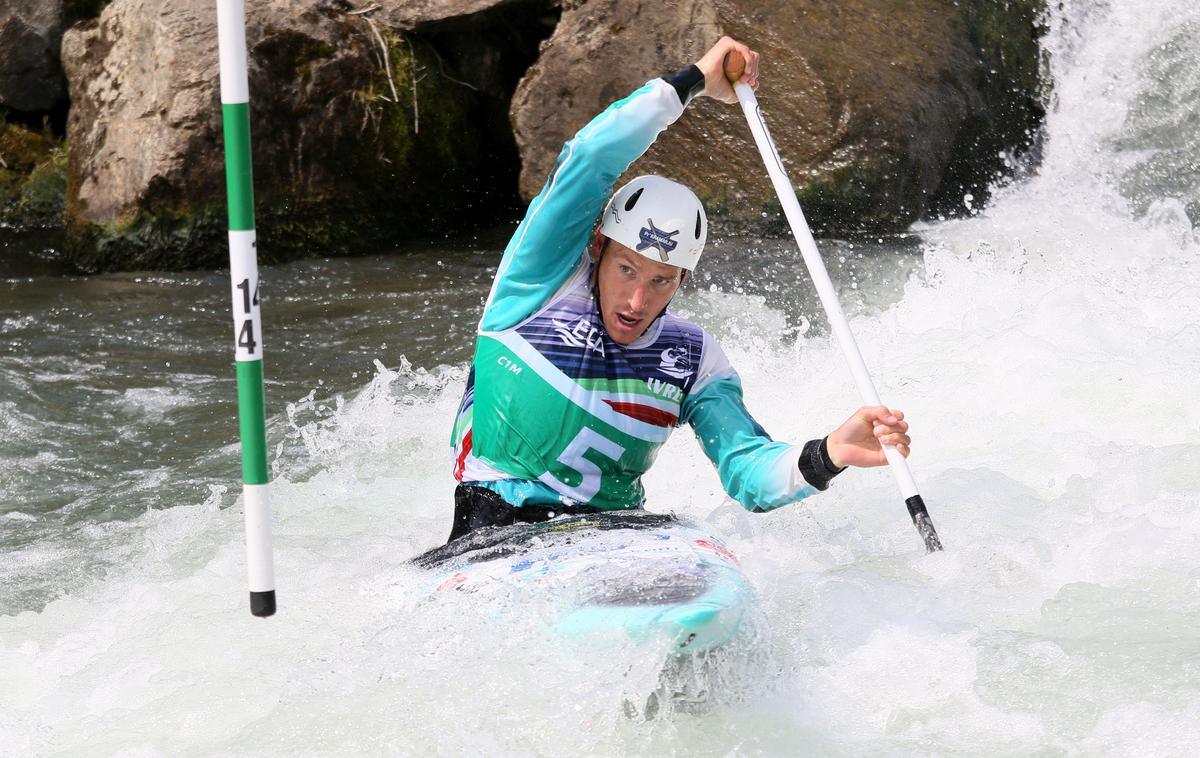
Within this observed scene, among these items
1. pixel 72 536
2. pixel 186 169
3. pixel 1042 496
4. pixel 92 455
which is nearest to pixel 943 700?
pixel 1042 496

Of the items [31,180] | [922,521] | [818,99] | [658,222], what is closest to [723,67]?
[658,222]

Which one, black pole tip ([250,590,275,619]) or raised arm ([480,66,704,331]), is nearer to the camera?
black pole tip ([250,590,275,619])

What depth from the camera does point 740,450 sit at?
384 centimetres

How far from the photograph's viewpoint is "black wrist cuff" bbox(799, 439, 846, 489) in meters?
3.60

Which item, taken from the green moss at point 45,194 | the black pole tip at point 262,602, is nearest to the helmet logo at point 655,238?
the black pole tip at point 262,602

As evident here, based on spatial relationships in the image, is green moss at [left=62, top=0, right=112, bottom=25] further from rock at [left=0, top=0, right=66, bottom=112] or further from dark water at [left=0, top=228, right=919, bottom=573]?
dark water at [left=0, top=228, right=919, bottom=573]

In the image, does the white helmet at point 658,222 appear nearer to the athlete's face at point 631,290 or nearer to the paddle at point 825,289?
the athlete's face at point 631,290

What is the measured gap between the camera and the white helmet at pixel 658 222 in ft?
12.3

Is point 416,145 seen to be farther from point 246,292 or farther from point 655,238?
point 246,292

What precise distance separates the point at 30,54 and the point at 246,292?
10469 mm

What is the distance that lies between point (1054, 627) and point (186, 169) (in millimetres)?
7675

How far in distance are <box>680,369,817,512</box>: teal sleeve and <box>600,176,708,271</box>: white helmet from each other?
402 mm

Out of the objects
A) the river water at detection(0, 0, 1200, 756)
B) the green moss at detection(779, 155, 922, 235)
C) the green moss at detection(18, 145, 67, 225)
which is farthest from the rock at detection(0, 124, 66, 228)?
the green moss at detection(779, 155, 922, 235)

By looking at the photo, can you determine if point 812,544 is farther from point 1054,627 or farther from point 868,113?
point 868,113
